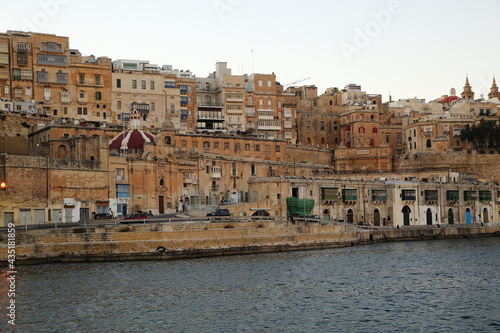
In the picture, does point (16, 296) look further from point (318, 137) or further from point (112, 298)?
point (318, 137)

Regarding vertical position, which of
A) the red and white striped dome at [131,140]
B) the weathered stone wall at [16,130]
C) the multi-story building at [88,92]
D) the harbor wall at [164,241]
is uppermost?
the multi-story building at [88,92]

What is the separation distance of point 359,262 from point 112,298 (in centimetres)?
2341

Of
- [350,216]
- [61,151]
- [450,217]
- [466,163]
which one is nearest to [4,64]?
[61,151]

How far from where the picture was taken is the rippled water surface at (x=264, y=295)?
34.2 meters

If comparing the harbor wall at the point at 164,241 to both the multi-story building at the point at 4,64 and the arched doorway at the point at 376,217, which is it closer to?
the arched doorway at the point at 376,217

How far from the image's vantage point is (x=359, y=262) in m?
55.8

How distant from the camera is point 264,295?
41.1 m

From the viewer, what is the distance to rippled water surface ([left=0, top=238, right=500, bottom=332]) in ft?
112

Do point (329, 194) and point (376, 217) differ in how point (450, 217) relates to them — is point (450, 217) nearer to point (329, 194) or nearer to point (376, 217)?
point (376, 217)

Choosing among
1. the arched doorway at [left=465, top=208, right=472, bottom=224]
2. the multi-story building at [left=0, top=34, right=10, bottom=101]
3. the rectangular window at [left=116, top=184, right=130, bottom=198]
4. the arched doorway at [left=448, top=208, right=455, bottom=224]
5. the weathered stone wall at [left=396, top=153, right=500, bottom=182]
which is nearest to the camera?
the rectangular window at [left=116, top=184, right=130, bottom=198]

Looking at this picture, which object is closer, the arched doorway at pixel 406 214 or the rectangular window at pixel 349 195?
the rectangular window at pixel 349 195

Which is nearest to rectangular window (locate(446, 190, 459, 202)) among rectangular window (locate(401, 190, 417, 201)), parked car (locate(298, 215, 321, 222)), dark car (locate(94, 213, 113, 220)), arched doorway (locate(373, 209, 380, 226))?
rectangular window (locate(401, 190, 417, 201))

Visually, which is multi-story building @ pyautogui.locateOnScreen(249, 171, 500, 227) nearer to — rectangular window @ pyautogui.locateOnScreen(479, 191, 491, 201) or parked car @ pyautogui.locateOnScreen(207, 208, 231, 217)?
rectangular window @ pyautogui.locateOnScreen(479, 191, 491, 201)

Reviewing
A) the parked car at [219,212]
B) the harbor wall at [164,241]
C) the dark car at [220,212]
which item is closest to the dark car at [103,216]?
the harbor wall at [164,241]
